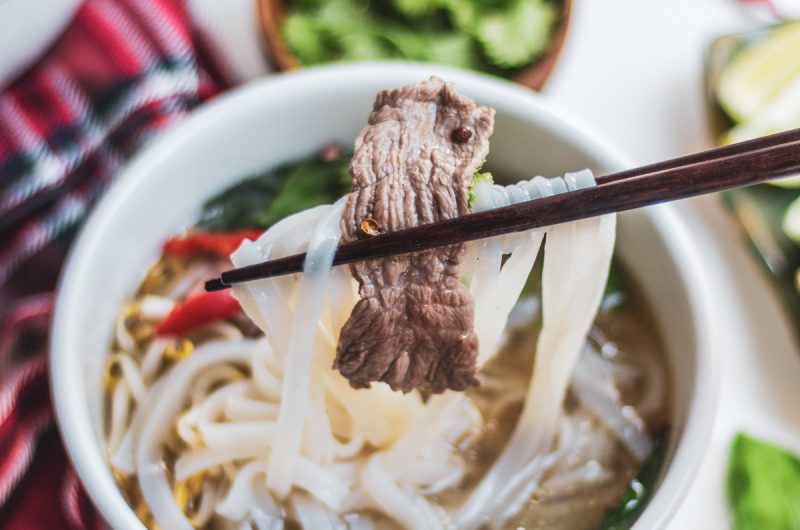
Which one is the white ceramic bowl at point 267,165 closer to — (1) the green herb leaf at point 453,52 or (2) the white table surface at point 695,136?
(2) the white table surface at point 695,136

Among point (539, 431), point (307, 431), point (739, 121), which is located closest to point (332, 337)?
point (307, 431)

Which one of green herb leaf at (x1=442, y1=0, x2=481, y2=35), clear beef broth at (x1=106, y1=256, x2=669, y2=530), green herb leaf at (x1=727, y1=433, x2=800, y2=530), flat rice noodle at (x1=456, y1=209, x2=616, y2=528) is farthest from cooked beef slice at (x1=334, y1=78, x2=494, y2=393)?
green herb leaf at (x1=442, y1=0, x2=481, y2=35)

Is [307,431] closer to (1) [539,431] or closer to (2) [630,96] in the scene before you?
(1) [539,431]

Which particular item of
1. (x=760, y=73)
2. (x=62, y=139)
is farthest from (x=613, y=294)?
(x=62, y=139)

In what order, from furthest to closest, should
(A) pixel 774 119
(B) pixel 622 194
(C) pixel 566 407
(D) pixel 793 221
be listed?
(A) pixel 774 119 < (D) pixel 793 221 < (C) pixel 566 407 < (B) pixel 622 194

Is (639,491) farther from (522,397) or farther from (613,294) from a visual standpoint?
(613,294)
